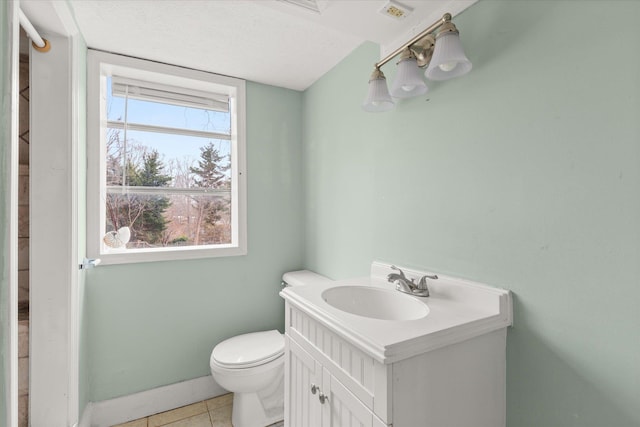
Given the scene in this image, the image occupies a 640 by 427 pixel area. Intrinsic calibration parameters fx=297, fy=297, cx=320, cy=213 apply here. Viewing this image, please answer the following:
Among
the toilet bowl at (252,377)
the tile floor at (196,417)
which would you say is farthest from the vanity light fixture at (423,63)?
the tile floor at (196,417)

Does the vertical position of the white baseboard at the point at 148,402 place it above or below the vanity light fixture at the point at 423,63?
below

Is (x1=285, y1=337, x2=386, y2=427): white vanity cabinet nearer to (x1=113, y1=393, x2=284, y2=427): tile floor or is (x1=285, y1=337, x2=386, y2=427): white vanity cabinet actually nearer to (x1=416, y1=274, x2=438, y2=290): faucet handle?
(x1=416, y1=274, x2=438, y2=290): faucet handle

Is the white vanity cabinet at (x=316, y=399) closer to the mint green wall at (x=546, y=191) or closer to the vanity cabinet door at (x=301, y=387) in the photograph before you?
the vanity cabinet door at (x=301, y=387)

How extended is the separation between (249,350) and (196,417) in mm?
574

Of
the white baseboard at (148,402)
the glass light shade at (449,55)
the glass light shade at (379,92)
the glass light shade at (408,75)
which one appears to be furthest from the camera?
the white baseboard at (148,402)

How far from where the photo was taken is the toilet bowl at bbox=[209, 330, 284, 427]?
162cm

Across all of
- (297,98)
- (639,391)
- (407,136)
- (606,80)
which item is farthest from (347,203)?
(639,391)

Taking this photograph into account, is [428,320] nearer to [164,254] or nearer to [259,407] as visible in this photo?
[259,407]

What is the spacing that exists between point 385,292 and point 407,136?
0.73m

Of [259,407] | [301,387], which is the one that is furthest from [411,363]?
[259,407]

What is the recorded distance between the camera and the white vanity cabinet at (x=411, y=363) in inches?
32.2

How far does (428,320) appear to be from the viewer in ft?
3.12

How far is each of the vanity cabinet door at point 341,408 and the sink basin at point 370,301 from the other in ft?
1.05

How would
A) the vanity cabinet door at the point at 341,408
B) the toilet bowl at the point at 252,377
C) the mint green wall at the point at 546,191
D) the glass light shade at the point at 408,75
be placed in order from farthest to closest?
the toilet bowl at the point at 252,377, the glass light shade at the point at 408,75, the vanity cabinet door at the point at 341,408, the mint green wall at the point at 546,191
